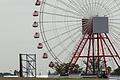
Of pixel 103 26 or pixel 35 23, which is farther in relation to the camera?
pixel 103 26

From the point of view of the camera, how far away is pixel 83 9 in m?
62.8

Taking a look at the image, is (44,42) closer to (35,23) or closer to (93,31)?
(35,23)

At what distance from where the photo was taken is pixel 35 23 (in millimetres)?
61438

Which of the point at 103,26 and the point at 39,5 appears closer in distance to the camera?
the point at 39,5

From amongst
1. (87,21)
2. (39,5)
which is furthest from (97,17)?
(39,5)

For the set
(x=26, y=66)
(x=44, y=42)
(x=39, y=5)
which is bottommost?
(x=26, y=66)

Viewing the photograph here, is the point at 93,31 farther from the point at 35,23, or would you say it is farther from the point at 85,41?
the point at 35,23

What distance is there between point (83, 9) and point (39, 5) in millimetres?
5495

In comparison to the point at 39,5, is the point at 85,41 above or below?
below

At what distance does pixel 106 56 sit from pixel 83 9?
8.99 metres

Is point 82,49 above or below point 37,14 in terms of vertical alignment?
below

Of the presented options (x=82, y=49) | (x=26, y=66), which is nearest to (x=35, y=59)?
(x=26, y=66)

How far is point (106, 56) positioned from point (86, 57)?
8.90ft

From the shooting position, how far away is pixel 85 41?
66125 millimetres
